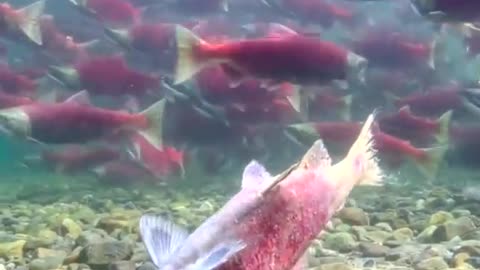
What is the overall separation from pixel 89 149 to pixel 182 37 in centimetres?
470

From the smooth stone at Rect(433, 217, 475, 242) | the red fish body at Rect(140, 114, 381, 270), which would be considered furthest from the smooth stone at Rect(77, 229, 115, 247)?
the red fish body at Rect(140, 114, 381, 270)

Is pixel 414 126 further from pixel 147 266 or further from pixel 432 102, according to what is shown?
pixel 147 266

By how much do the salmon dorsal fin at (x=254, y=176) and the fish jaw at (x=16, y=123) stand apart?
16.0ft

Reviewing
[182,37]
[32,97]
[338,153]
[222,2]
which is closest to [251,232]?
[182,37]

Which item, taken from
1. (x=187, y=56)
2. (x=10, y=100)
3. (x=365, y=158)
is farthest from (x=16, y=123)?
(x=365, y=158)

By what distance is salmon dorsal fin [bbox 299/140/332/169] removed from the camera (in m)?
2.04

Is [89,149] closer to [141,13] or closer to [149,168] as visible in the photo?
[149,168]

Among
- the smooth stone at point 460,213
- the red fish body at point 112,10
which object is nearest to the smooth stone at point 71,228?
the smooth stone at point 460,213

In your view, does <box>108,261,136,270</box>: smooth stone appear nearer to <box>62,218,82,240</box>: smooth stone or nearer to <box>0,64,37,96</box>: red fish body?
<box>62,218,82,240</box>: smooth stone

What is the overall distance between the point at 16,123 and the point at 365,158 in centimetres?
472

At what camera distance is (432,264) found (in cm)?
352

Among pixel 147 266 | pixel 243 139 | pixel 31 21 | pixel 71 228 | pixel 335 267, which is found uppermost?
pixel 31 21

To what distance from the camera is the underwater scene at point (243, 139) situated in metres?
1.96

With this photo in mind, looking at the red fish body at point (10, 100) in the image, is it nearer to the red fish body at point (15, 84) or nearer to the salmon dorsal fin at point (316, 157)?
the red fish body at point (15, 84)
